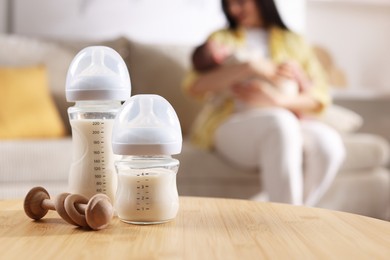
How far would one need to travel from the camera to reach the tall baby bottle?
3.13 feet

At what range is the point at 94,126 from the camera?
96 cm

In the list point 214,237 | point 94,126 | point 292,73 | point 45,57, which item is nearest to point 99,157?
point 94,126

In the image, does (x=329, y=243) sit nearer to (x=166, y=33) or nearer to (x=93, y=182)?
(x=93, y=182)

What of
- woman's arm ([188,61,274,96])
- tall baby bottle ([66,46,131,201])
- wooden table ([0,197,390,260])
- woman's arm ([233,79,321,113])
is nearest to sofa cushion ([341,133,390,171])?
woman's arm ([233,79,321,113])

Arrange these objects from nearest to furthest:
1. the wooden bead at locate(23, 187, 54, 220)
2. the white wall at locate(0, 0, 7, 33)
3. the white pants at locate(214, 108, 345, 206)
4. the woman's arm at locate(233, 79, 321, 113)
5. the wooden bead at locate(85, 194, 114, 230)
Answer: the wooden bead at locate(85, 194, 114, 230)
the wooden bead at locate(23, 187, 54, 220)
the white pants at locate(214, 108, 345, 206)
the woman's arm at locate(233, 79, 321, 113)
the white wall at locate(0, 0, 7, 33)

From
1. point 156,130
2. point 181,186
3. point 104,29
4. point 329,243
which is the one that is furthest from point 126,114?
point 104,29

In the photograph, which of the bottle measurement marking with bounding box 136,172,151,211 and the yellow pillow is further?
the yellow pillow

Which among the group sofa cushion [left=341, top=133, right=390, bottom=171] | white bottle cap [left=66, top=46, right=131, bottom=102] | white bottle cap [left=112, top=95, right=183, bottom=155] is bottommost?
sofa cushion [left=341, top=133, right=390, bottom=171]

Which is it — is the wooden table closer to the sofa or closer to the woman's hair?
the sofa

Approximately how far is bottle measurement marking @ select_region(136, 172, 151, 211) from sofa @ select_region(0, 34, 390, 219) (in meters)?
1.16

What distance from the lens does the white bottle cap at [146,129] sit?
86 cm

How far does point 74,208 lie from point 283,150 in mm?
1025

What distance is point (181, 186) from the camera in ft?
6.81

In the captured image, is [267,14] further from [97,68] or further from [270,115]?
[97,68]
